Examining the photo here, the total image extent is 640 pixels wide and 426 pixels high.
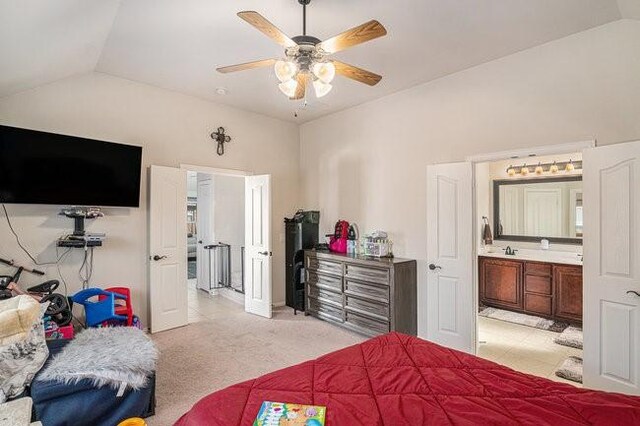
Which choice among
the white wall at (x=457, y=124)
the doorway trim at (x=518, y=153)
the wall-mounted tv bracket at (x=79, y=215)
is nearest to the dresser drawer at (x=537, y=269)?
the doorway trim at (x=518, y=153)

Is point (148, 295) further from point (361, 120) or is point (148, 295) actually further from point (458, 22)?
point (458, 22)

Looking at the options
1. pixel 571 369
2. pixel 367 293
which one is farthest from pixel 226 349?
pixel 571 369

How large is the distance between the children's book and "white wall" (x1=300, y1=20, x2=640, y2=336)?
2943mm

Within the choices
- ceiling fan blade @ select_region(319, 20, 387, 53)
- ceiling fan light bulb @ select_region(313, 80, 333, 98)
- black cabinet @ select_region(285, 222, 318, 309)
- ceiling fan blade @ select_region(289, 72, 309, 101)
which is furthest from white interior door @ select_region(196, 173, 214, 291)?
ceiling fan blade @ select_region(319, 20, 387, 53)

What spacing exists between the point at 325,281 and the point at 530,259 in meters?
3.04

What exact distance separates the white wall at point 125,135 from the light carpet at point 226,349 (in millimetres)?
786

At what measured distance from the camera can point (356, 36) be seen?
2031 mm

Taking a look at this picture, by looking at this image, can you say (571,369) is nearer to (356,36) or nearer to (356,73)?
(356,73)

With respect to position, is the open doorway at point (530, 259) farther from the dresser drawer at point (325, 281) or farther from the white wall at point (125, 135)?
the white wall at point (125, 135)

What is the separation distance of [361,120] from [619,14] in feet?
9.36

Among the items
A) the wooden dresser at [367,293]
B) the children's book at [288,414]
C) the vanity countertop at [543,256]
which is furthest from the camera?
the vanity countertop at [543,256]

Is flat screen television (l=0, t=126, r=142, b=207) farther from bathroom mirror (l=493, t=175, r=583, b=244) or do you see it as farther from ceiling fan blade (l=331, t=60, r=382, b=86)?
bathroom mirror (l=493, t=175, r=583, b=244)

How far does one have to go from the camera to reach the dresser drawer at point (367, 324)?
12.5 ft

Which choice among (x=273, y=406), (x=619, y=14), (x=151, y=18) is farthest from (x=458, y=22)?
(x=273, y=406)
